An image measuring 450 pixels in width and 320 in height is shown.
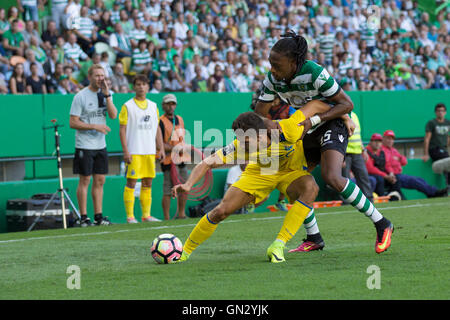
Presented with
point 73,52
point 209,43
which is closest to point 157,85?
point 73,52

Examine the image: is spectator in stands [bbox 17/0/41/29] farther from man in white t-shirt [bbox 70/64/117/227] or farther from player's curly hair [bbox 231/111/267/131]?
player's curly hair [bbox 231/111/267/131]

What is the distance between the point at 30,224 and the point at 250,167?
6411mm

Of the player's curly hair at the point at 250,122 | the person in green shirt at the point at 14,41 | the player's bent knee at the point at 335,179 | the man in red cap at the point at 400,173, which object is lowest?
the man in red cap at the point at 400,173

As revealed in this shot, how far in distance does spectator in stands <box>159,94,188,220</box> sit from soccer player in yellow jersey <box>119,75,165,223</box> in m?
0.75

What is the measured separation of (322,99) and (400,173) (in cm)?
1121

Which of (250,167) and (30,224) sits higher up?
(250,167)

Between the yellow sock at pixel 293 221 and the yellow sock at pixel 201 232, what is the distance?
633mm

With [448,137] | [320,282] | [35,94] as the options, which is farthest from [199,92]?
[320,282]

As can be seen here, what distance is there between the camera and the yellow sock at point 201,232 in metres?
7.46

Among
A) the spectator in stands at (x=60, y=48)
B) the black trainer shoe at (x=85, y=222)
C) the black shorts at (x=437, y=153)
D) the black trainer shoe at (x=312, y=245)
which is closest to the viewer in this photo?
the black trainer shoe at (x=312, y=245)

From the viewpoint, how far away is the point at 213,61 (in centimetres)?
1873

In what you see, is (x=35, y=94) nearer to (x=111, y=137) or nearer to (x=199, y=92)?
(x=111, y=137)
